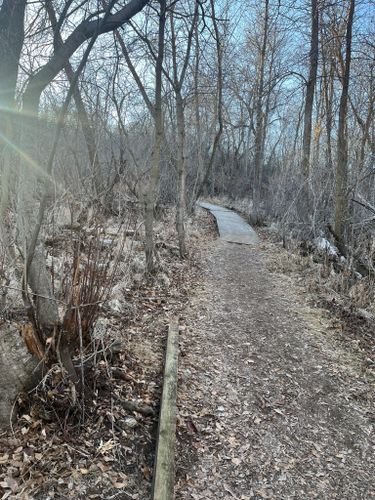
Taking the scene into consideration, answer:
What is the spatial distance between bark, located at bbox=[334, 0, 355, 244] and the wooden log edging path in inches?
236

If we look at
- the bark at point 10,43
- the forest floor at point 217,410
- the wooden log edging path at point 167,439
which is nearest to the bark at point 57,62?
the bark at point 10,43

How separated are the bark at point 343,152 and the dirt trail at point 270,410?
11.7 feet

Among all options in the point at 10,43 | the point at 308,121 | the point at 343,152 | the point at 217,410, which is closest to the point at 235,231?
the point at 308,121

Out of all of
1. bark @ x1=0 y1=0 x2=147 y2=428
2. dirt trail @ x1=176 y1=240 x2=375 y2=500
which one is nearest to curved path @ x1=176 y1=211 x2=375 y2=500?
dirt trail @ x1=176 y1=240 x2=375 y2=500

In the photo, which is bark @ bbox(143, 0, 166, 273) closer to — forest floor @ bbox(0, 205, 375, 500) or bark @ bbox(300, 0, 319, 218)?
forest floor @ bbox(0, 205, 375, 500)

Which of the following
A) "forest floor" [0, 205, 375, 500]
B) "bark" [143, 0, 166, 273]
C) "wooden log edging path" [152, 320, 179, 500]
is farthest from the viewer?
"bark" [143, 0, 166, 273]

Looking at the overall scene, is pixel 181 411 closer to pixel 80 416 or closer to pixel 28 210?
pixel 80 416

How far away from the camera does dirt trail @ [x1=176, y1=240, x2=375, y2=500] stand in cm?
263

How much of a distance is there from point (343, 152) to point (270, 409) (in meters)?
6.34

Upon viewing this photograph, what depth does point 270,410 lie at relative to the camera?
335 centimetres

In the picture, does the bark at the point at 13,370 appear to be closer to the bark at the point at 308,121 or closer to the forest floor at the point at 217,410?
the forest floor at the point at 217,410

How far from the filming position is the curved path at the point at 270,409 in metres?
2.62

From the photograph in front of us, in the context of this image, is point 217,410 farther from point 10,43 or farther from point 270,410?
point 10,43

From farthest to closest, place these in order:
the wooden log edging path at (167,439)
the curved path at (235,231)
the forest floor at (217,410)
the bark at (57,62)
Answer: the curved path at (235,231), the bark at (57,62), the forest floor at (217,410), the wooden log edging path at (167,439)
